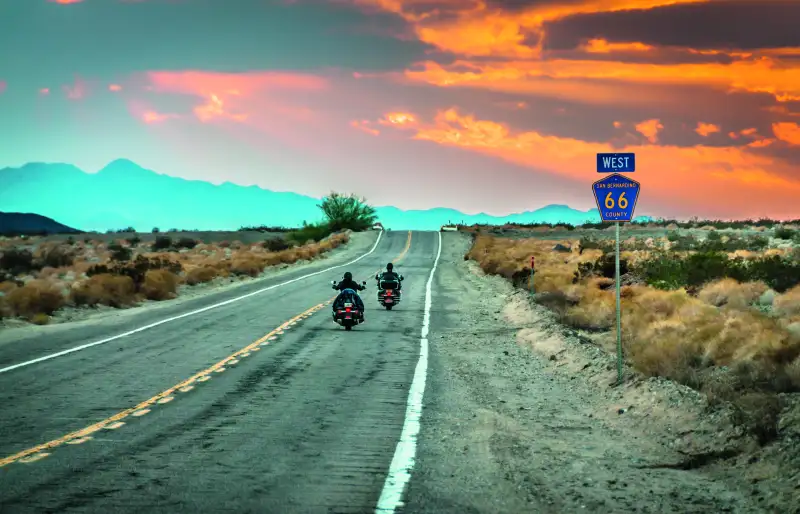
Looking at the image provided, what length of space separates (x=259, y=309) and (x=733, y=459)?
21009 mm

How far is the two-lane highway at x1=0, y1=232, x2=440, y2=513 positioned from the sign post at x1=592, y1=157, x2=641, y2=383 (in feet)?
14.7

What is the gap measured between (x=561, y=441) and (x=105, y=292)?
24.3 metres

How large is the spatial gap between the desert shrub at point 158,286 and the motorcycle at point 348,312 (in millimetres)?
13966

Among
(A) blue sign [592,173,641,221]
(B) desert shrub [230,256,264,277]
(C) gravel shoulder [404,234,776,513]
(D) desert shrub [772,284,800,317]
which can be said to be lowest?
(C) gravel shoulder [404,234,776,513]

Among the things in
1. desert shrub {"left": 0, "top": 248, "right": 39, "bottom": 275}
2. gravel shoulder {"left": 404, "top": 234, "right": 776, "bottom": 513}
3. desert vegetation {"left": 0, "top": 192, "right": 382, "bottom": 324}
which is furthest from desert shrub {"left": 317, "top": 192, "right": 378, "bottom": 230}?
gravel shoulder {"left": 404, "top": 234, "right": 776, "bottom": 513}

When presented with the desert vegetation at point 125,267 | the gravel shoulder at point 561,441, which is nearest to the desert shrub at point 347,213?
the desert vegetation at point 125,267

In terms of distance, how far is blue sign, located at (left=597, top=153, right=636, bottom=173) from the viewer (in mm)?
14079

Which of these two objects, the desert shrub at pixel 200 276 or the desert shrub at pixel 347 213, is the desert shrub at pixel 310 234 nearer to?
the desert shrub at pixel 347 213

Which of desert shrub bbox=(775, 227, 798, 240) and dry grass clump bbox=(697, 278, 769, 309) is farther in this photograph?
desert shrub bbox=(775, 227, 798, 240)

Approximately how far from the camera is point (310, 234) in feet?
346

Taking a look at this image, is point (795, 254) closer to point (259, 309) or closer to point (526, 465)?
point (259, 309)

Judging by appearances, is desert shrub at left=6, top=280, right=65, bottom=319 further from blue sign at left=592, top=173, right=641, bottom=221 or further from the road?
blue sign at left=592, top=173, right=641, bottom=221

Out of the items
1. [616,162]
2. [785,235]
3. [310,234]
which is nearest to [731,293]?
[616,162]

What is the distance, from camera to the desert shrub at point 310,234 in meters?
104
